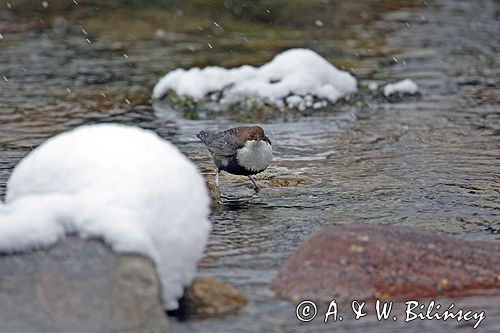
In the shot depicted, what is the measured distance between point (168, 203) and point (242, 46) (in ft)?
38.4

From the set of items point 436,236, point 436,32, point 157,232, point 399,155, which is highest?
point 157,232

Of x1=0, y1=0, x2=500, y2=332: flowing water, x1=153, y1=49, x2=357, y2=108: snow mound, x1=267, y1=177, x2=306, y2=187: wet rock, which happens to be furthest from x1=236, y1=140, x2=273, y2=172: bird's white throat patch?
x1=153, y1=49, x2=357, y2=108: snow mound

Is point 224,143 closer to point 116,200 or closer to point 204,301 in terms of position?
point 204,301

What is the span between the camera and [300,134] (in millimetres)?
11969

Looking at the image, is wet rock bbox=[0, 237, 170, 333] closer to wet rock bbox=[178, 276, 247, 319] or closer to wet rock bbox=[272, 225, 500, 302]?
wet rock bbox=[178, 276, 247, 319]

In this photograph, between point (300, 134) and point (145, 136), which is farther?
point (300, 134)

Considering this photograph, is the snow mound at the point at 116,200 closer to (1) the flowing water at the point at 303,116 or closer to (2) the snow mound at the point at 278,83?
(1) the flowing water at the point at 303,116

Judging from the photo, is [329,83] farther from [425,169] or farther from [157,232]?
[157,232]

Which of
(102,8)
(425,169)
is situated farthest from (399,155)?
(102,8)

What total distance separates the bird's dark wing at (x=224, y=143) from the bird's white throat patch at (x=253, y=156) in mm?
79

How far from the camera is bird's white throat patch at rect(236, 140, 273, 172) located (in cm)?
916

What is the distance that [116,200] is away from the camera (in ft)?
18.2

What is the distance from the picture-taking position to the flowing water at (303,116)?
26.4 ft

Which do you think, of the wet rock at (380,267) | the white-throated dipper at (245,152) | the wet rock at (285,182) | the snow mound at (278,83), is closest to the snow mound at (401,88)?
the snow mound at (278,83)
